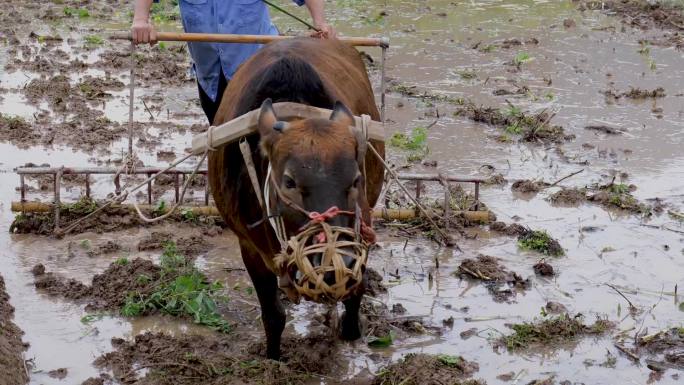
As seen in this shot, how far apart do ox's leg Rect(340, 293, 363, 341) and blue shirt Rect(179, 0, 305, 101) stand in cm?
179

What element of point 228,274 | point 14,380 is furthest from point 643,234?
point 14,380

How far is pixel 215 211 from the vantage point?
6578mm

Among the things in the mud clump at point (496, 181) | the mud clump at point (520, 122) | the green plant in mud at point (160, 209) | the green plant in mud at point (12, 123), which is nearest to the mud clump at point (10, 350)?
the green plant in mud at point (160, 209)

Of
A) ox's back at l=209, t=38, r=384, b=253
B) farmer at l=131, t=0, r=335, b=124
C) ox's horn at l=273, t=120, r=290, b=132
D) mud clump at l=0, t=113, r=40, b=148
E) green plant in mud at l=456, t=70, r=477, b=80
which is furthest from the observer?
green plant in mud at l=456, t=70, r=477, b=80

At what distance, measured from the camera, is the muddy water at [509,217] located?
5156 mm

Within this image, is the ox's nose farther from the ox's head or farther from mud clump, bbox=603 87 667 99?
mud clump, bbox=603 87 667 99

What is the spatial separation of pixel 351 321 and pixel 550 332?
1.03 metres

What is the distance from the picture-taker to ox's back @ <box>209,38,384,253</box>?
14.5 feet

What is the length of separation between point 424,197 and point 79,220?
91.3 inches

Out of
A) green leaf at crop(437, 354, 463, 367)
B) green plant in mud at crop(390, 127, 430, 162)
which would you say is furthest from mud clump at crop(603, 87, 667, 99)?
green leaf at crop(437, 354, 463, 367)

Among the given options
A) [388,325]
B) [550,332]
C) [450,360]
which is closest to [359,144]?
[450,360]

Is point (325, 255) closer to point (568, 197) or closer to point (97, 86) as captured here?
point (568, 197)

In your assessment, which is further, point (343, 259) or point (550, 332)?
point (550, 332)

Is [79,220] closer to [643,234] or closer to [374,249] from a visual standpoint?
[374,249]
